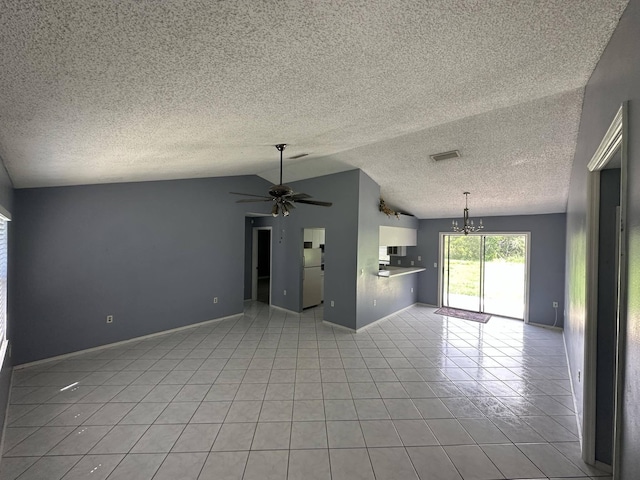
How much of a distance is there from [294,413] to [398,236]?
4624 millimetres

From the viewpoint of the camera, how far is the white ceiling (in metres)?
1.02

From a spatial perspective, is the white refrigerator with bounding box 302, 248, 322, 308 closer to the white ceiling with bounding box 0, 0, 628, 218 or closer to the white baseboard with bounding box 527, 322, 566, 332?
the white ceiling with bounding box 0, 0, 628, 218

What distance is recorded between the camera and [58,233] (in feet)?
11.6

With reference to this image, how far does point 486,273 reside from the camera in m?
6.26

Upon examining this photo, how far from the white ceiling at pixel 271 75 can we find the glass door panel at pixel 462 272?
3526mm

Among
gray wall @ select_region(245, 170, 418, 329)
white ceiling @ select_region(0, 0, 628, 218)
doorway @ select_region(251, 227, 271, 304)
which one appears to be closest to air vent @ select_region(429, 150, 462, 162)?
white ceiling @ select_region(0, 0, 628, 218)

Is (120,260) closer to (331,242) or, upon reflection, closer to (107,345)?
(107,345)

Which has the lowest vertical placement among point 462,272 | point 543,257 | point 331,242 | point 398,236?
point 462,272

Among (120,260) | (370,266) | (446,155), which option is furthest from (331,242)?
(120,260)

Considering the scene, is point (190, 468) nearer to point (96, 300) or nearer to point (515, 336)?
point (96, 300)

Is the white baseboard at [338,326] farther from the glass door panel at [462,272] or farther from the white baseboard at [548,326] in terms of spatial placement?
the white baseboard at [548,326]

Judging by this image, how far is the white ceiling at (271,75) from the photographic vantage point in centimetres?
102

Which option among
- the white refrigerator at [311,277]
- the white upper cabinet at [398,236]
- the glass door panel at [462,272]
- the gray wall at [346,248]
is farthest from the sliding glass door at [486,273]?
the white refrigerator at [311,277]

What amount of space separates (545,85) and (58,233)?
5.67 metres
